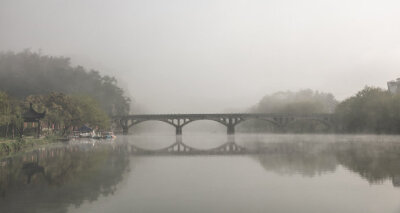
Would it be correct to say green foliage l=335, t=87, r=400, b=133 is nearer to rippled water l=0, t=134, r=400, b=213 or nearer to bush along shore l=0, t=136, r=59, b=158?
rippled water l=0, t=134, r=400, b=213

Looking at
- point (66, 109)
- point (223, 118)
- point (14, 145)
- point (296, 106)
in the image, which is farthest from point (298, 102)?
point (14, 145)

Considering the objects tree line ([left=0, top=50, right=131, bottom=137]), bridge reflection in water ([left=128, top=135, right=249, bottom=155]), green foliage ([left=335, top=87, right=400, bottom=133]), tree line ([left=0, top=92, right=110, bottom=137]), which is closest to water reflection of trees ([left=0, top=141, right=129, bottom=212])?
bridge reflection in water ([left=128, top=135, right=249, bottom=155])

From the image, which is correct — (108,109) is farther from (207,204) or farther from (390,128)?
(207,204)

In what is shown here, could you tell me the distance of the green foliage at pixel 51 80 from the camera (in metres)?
149

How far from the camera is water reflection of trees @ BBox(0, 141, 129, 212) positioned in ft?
53.3

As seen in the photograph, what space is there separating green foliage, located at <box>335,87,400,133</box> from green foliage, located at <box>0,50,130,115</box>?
87.3 m

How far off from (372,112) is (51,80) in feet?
385

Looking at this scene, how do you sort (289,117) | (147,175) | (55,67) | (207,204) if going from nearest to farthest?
(207,204), (147,175), (289,117), (55,67)

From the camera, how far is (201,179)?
23062mm

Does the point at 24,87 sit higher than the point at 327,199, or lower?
higher

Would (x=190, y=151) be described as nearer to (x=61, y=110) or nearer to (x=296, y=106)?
(x=61, y=110)

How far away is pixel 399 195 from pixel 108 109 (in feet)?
473

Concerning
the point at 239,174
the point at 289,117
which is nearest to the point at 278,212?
the point at 239,174

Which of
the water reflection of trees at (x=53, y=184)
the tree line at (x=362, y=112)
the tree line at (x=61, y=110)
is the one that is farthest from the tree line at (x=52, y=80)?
the water reflection of trees at (x=53, y=184)
